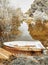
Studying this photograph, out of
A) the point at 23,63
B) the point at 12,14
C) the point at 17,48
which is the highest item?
the point at 12,14

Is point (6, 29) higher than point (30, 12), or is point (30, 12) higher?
point (30, 12)

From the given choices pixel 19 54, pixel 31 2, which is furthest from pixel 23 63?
pixel 31 2

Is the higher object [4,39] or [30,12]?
[30,12]

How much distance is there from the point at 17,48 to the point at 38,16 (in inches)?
35.6

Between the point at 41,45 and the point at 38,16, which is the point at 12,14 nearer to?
the point at 38,16

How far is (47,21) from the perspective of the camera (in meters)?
4.95

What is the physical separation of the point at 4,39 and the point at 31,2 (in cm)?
107

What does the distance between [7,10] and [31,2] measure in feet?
1.95

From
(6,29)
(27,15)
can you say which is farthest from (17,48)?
(27,15)

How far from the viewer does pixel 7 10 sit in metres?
4.84

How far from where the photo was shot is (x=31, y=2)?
4.88 metres

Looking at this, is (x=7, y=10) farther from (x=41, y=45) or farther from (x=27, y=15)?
(x=41, y=45)

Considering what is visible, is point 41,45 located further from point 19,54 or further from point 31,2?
point 31,2

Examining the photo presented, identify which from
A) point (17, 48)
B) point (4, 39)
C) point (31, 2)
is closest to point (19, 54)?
point (17, 48)
